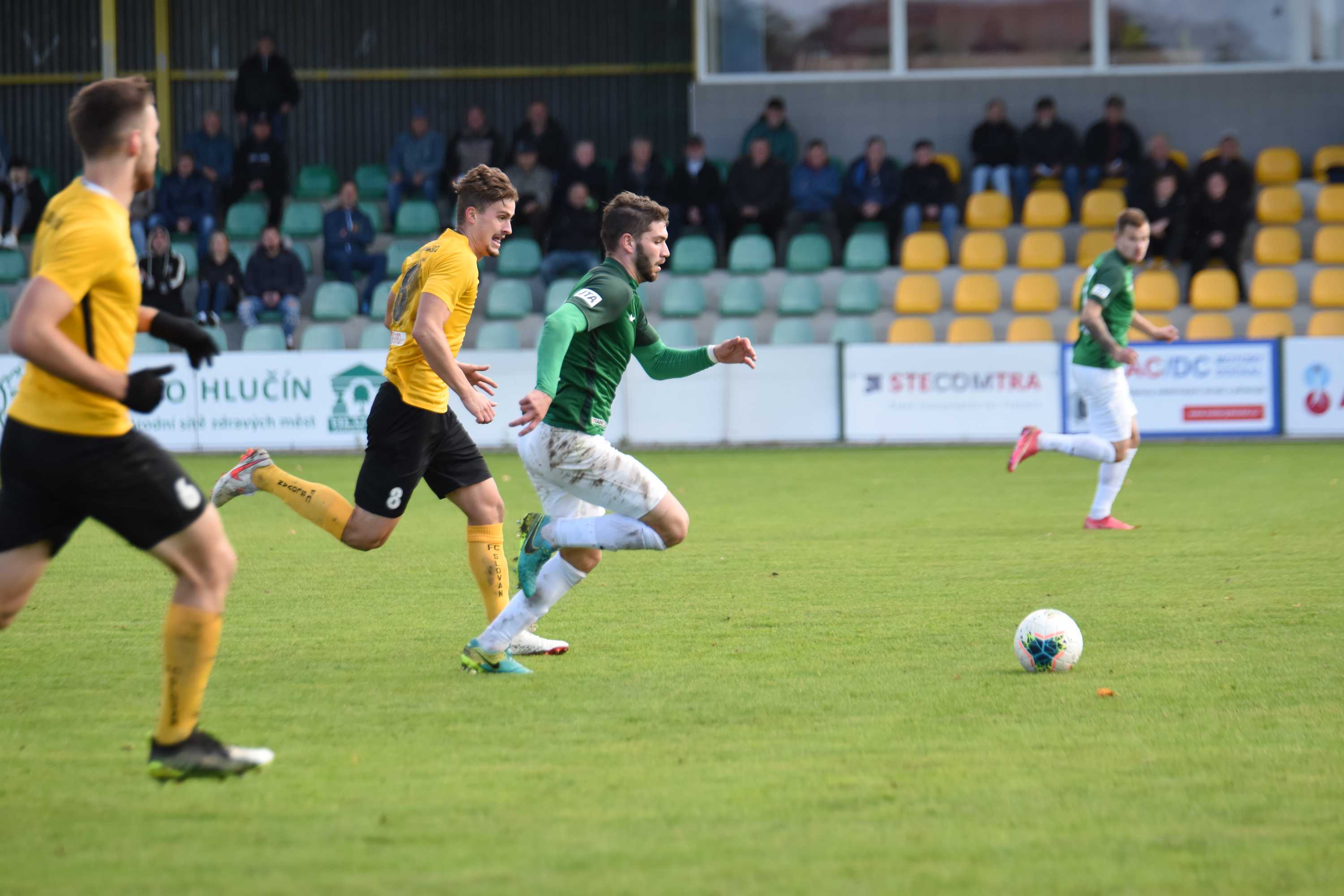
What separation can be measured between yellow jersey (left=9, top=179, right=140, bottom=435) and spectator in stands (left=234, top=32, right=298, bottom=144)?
2024 cm

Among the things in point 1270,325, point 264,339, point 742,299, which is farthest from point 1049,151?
point 264,339

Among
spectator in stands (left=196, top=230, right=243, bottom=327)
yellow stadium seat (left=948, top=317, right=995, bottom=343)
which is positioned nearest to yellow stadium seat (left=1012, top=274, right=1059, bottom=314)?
yellow stadium seat (left=948, top=317, right=995, bottom=343)

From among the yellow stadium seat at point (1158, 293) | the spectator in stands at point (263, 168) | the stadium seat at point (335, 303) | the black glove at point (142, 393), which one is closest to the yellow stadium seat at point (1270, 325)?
the yellow stadium seat at point (1158, 293)

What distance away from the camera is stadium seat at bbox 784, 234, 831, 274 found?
2241 cm

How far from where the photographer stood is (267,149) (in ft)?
76.3

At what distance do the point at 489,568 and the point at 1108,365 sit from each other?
6021 mm

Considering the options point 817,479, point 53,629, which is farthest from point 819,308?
point 53,629

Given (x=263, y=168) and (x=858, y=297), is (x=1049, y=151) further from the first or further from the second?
(x=263, y=168)

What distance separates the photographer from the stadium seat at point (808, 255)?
2241 centimetres

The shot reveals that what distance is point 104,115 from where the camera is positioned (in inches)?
163

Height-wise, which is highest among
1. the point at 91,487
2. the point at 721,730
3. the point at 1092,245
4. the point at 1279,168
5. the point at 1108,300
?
the point at 1279,168

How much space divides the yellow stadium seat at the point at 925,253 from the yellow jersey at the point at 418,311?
16319 mm

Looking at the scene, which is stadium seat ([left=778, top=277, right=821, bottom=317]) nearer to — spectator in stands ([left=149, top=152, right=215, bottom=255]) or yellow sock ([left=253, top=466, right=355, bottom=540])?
spectator in stands ([left=149, top=152, right=215, bottom=255])

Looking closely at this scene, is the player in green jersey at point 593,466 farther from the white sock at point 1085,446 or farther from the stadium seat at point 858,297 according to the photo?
the stadium seat at point 858,297
